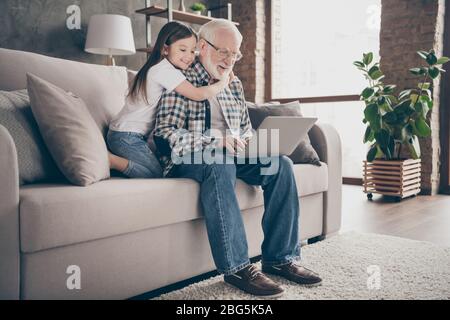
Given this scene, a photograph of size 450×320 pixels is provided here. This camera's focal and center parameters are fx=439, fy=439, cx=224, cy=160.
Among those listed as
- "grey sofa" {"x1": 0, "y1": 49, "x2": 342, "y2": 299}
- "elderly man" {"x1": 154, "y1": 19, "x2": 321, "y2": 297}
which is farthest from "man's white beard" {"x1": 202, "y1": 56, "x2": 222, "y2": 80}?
"grey sofa" {"x1": 0, "y1": 49, "x2": 342, "y2": 299}

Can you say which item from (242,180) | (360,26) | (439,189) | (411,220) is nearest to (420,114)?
(439,189)

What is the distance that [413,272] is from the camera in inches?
67.2

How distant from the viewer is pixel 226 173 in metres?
1.52

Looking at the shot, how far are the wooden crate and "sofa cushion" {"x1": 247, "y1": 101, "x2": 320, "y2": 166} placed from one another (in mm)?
1528

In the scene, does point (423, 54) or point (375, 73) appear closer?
point (423, 54)

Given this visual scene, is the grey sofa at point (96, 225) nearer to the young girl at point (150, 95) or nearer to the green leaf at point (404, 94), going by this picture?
the young girl at point (150, 95)

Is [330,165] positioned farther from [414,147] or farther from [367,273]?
[414,147]

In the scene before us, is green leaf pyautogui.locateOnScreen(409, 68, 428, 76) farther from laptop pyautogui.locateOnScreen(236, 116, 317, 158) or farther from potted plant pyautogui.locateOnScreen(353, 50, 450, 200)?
laptop pyautogui.locateOnScreen(236, 116, 317, 158)

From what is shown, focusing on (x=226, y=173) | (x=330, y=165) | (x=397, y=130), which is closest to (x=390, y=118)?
(x=397, y=130)

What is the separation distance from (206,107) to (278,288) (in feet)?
2.39

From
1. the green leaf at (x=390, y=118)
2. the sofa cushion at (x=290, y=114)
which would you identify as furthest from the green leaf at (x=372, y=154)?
the sofa cushion at (x=290, y=114)

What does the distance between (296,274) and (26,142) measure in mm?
1033

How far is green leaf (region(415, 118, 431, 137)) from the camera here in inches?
137

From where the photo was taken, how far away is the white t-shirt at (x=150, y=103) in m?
1.63
